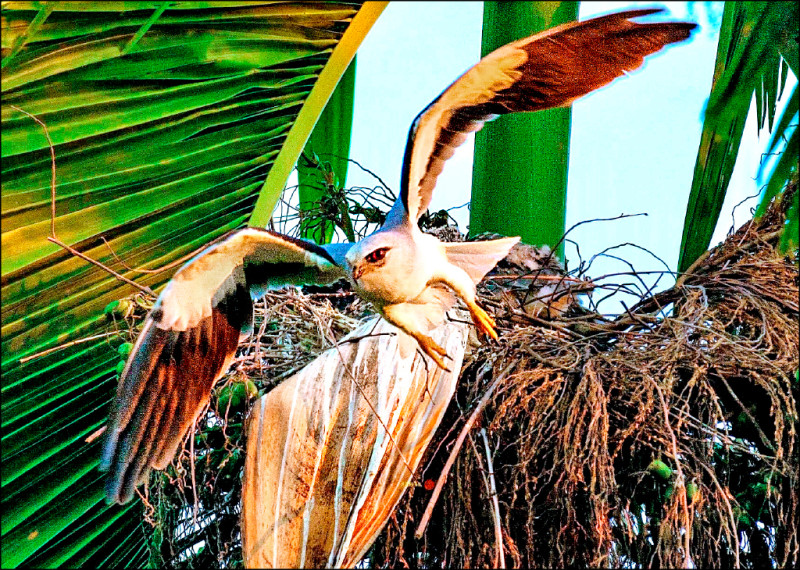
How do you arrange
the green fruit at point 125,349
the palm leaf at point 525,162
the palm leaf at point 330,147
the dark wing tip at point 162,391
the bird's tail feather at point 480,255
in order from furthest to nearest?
the palm leaf at point 330,147 < the palm leaf at point 525,162 < the bird's tail feather at point 480,255 < the green fruit at point 125,349 < the dark wing tip at point 162,391

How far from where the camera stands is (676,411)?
2467 mm

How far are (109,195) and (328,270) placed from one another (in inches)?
23.8

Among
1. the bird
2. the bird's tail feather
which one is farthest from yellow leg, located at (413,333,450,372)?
the bird's tail feather

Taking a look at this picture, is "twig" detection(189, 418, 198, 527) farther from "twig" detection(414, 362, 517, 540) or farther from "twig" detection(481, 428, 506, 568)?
"twig" detection(481, 428, 506, 568)

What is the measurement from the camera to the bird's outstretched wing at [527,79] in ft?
8.25

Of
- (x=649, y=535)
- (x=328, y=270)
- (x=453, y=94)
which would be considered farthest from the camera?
(x=328, y=270)

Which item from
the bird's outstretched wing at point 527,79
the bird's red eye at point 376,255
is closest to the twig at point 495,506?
the bird's red eye at point 376,255

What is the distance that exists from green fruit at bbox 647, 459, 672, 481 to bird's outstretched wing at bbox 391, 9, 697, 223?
88cm

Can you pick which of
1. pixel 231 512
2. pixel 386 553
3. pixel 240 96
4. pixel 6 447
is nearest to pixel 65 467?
pixel 6 447

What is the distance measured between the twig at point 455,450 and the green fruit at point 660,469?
0.42m

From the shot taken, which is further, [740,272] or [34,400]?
[740,272]

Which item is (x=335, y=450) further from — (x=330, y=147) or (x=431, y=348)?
(x=330, y=147)

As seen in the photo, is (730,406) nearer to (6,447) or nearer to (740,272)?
(740,272)

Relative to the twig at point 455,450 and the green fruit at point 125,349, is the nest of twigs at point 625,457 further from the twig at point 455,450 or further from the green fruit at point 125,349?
the green fruit at point 125,349
